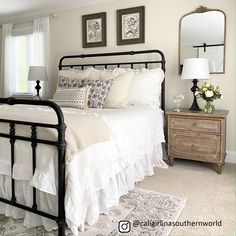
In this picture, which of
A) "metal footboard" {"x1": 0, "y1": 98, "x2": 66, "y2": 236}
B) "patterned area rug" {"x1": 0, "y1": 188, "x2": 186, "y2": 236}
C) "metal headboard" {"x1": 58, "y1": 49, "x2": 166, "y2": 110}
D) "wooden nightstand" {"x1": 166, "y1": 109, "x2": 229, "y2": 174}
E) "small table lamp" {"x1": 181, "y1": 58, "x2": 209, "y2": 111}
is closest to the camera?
"metal footboard" {"x1": 0, "y1": 98, "x2": 66, "y2": 236}

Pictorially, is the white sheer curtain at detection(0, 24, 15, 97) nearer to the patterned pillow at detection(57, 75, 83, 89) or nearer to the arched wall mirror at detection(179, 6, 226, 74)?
the patterned pillow at detection(57, 75, 83, 89)

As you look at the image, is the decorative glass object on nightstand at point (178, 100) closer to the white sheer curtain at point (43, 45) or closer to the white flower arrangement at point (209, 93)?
the white flower arrangement at point (209, 93)

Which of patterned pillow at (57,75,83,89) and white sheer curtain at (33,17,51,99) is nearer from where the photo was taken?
patterned pillow at (57,75,83,89)

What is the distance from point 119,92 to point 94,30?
1598 mm

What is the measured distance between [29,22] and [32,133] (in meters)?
3.73

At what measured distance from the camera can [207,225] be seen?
6.08 ft

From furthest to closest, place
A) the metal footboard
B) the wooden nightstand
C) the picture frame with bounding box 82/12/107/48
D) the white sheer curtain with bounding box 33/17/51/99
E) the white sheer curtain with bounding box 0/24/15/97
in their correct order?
the white sheer curtain with bounding box 0/24/15/97
the white sheer curtain with bounding box 33/17/51/99
the picture frame with bounding box 82/12/107/48
the wooden nightstand
the metal footboard

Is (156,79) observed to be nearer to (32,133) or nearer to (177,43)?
(177,43)

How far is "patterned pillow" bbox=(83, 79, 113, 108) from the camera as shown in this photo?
2.91 meters

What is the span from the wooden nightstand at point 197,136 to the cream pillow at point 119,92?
1.90 feet

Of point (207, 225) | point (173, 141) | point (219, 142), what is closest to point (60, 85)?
point (173, 141)

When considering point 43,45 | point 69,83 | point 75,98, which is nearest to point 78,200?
point 75,98

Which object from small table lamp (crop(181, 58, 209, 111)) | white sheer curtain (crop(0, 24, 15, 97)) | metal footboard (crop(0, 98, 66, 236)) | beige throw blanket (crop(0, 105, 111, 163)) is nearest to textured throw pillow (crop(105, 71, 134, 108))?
small table lamp (crop(181, 58, 209, 111))

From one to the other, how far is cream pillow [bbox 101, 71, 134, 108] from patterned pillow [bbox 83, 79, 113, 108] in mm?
47
